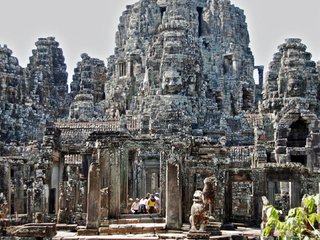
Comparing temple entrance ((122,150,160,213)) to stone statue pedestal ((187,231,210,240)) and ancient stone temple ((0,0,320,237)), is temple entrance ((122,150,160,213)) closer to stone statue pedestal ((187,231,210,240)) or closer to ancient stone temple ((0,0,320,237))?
ancient stone temple ((0,0,320,237))

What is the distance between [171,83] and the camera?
42000mm

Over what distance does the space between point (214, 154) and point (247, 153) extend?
10509 mm

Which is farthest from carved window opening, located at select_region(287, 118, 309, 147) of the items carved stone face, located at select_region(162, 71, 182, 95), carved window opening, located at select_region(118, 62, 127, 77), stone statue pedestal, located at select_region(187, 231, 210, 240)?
carved window opening, located at select_region(118, 62, 127, 77)

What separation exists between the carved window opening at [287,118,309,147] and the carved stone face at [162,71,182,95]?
7308 mm

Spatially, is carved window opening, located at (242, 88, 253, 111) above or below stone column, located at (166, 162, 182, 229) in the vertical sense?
above

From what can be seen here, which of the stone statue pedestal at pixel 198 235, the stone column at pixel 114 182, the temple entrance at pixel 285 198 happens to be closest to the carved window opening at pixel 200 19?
the temple entrance at pixel 285 198

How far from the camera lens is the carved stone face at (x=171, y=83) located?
42.0 meters

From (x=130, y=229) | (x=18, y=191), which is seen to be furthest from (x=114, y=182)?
(x=18, y=191)

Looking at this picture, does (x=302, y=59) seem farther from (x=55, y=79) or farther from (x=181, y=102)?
(x=55, y=79)

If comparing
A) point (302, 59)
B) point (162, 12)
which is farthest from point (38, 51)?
point (302, 59)

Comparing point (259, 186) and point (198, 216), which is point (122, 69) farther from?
point (198, 216)

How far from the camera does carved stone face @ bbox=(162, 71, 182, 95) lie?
4197 centimetres

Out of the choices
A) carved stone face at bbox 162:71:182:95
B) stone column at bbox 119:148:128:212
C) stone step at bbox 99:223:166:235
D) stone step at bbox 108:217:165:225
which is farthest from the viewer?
carved stone face at bbox 162:71:182:95

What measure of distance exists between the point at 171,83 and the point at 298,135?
8.16 meters
